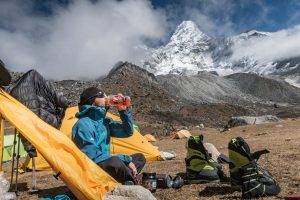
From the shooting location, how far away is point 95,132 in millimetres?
6406

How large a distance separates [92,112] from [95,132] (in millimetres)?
327

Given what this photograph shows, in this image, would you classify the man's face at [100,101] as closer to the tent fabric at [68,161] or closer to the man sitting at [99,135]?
the man sitting at [99,135]

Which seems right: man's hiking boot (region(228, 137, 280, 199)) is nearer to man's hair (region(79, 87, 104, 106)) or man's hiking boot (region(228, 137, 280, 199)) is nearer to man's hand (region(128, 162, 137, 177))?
man's hand (region(128, 162, 137, 177))

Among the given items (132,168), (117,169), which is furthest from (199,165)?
(117,169)

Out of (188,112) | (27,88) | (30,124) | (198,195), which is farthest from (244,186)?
(188,112)

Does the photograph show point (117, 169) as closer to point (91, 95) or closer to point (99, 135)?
point (99, 135)

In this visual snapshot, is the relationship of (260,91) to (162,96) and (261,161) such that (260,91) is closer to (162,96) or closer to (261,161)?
(162,96)

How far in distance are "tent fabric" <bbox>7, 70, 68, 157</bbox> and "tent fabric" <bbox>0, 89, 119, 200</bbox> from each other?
2.40m

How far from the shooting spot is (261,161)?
9500 millimetres

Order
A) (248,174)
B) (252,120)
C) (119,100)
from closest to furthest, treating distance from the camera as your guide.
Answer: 1. (248,174)
2. (119,100)
3. (252,120)

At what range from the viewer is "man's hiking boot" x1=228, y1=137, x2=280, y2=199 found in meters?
6.08

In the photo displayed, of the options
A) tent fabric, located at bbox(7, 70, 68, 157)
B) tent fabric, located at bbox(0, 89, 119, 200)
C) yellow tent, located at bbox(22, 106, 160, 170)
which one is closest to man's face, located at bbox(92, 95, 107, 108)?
tent fabric, located at bbox(0, 89, 119, 200)

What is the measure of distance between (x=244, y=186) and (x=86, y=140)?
2.28 m

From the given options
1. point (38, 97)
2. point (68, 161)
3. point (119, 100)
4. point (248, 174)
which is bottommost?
point (248, 174)
